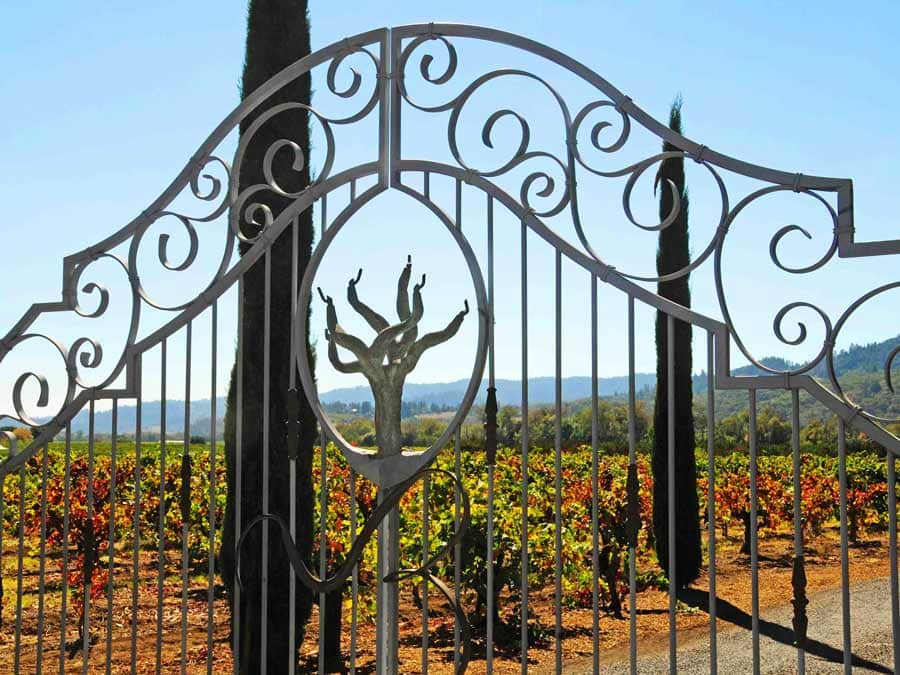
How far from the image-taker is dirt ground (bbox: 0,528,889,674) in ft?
24.1

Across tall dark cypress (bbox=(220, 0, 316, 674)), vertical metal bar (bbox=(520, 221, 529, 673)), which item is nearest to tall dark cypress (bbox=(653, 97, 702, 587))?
tall dark cypress (bbox=(220, 0, 316, 674))

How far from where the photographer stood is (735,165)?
297cm

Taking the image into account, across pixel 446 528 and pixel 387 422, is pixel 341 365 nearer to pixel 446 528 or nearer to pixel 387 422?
pixel 387 422

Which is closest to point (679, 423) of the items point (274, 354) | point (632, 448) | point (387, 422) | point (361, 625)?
point (361, 625)

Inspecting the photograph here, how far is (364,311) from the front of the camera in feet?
11.2

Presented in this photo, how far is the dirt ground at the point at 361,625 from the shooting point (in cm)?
735

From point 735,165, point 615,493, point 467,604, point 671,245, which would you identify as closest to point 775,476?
point 615,493

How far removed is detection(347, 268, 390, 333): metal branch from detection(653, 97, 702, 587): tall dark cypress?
6276mm

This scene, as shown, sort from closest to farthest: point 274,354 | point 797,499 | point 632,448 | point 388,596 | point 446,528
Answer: point 797,499 → point 632,448 → point 388,596 → point 274,354 → point 446,528

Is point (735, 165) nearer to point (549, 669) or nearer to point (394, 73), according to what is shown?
point (394, 73)

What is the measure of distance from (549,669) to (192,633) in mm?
2872

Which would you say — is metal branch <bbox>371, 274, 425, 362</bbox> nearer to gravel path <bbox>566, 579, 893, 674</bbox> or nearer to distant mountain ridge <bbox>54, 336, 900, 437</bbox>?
distant mountain ridge <bbox>54, 336, 900, 437</bbox>

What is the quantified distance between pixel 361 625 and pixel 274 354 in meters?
2.88

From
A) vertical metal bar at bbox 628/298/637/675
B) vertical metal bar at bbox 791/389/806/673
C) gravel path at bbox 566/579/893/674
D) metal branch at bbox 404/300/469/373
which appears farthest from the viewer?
gravel path at bbox 566/579/893/674
